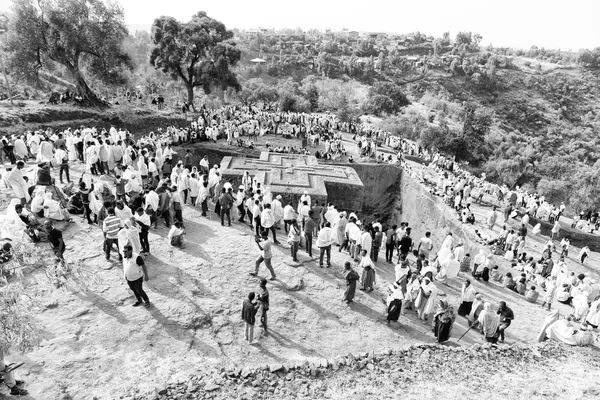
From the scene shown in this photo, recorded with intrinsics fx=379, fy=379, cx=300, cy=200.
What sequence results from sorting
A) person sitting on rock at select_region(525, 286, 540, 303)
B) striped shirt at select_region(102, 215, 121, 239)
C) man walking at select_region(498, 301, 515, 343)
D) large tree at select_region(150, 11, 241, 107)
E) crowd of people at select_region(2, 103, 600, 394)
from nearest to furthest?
man walking at select_region(498, 301, 515, 343)
crowd of people at select_region(2, 103, 600, 394)
striped shirt at select_region(102, 215, 121, 239)
person sitting on rock at select_region(525, 286, 540, 303)
large tree at select_region(150, 11, 241, 107)

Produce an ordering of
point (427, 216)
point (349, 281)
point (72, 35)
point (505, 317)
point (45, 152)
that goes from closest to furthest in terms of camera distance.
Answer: point (505, 317), point (349, 281), point (45, 152), point (427, 216), point (72, 35)

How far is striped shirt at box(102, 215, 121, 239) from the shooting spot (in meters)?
8.34

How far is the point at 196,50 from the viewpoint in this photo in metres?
28.4

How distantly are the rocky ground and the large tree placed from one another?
70.6ft

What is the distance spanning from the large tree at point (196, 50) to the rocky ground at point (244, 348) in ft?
70.6

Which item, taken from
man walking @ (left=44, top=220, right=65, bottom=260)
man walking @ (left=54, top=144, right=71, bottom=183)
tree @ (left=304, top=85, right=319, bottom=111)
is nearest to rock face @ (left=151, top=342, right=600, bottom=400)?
man walking @ (left=44, top=220, right=65, bottom=260)

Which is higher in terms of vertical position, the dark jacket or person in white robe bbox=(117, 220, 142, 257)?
person in white robe bbox=(117, 220, 142, 257)

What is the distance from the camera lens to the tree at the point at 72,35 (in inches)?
847

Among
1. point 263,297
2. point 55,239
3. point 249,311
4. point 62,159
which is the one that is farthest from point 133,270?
point 62,159

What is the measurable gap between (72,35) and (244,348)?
74.6ft

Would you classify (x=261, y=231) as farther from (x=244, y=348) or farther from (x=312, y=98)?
(x=312, y=98)

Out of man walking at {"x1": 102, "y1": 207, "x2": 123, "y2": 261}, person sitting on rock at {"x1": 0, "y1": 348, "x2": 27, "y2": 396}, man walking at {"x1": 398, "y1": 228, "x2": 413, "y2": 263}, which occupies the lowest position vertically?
person sitting on rock at {"x1": 0, "y1": 348, "x2": 27, "y2": 396}

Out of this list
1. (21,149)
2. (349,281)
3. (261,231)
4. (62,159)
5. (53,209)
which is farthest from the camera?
(21,149)

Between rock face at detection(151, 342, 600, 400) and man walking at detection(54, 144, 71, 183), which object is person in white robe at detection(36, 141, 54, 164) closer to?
man walking at detection(54, 144, 71, 183)
